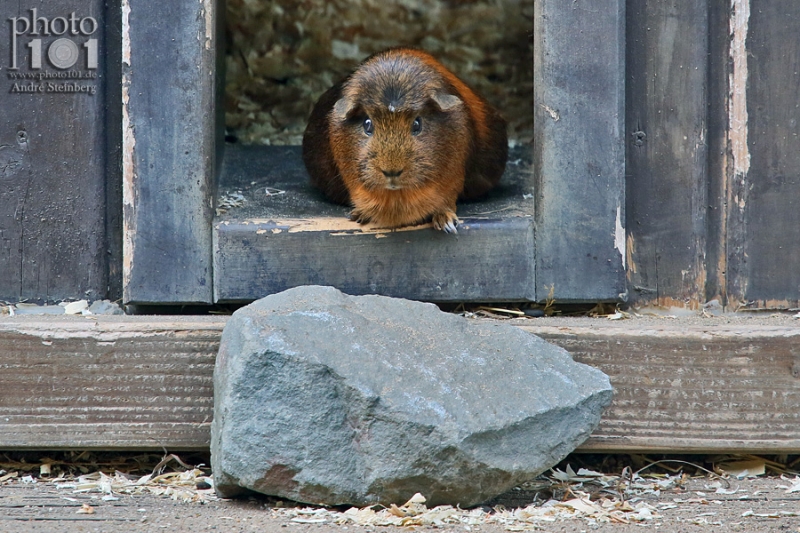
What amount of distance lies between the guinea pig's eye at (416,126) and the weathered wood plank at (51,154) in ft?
3.87

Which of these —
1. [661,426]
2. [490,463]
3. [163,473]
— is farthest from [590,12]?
[163,473]

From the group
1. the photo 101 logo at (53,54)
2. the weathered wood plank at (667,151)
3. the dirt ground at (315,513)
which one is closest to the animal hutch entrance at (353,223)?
the weathered wood plank at (667,151)

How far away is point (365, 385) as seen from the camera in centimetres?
267

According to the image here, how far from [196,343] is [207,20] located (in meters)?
1.21

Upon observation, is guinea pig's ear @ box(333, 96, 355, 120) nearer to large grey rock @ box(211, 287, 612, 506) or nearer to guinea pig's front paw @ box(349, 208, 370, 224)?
guinea pig's front paw @ box(349, 208, 370, 224)

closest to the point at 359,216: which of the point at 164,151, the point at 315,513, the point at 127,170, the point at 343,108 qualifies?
the point at 343,108

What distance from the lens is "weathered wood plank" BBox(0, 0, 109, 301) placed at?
3549mm

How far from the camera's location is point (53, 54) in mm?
3578

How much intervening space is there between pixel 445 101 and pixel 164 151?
1.10 metres

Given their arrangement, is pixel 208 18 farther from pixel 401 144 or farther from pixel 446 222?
pixel 446 222

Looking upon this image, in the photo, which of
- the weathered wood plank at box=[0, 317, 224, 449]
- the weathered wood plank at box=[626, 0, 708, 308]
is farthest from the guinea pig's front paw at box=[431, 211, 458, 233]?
the weathered wood plank at box=[0, 317, 224, 449]

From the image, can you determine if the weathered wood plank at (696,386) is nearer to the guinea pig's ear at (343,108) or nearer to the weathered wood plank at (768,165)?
the weathered wood plank at (768,165)

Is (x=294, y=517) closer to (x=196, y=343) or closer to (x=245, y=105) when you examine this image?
(x=196, y=343)

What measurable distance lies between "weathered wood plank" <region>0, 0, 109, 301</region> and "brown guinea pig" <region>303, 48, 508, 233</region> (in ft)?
3.15
